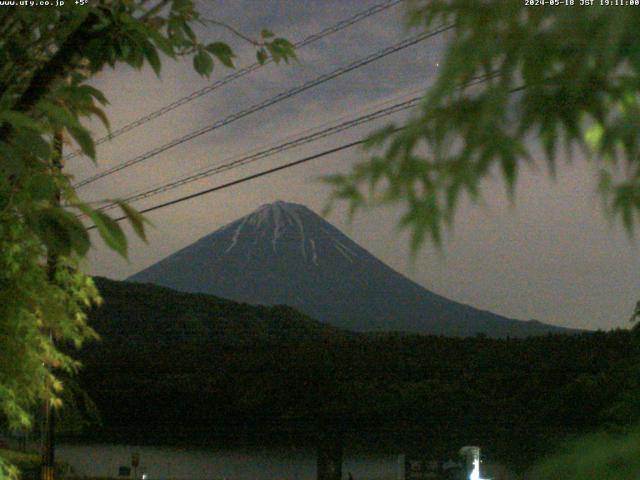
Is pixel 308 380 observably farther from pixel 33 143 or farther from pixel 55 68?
pixel 33 143

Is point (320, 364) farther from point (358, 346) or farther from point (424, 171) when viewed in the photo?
point (424, 171)

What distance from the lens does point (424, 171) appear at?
94 cm

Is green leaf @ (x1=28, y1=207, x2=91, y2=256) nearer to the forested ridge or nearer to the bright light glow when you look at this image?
the bright light glow

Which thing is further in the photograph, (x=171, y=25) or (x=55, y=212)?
(x=171, y=25)

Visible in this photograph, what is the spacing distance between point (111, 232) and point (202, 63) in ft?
4.04

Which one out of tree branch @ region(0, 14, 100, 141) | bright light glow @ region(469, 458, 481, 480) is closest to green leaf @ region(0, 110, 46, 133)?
tree branch @ region(0, 14, 100, 141)

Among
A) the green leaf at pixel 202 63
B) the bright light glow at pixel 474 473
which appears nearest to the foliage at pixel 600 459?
the green leaf at pixel 202 63

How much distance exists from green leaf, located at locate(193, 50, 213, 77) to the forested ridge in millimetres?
12137

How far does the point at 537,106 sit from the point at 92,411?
11000mm

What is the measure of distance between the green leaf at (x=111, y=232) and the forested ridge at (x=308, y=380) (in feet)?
42.7

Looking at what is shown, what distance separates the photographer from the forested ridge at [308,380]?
21.4 meters

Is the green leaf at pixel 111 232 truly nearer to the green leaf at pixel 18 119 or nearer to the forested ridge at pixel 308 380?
the green leaf at pixel 18 119

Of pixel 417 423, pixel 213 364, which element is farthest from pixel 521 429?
pixel 213 364

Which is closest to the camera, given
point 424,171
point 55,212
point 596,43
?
point 596,43
